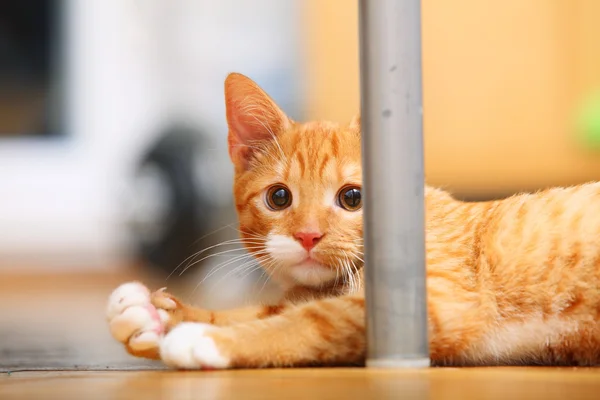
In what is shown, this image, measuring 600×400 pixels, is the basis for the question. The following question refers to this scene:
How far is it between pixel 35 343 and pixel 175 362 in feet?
2.08

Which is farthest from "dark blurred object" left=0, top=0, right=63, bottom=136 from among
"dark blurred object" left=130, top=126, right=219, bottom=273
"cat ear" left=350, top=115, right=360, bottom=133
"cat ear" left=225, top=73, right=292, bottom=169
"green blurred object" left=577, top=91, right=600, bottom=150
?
"cat ear" left=350, top=115, right=360, bottom=133

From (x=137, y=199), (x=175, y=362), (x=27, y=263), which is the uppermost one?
(x=175, y=362)

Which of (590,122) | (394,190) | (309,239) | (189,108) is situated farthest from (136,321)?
(189,108)

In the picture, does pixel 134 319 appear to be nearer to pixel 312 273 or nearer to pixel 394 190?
pixel 312 273

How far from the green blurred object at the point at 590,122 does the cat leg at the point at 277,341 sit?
2457 millimetres

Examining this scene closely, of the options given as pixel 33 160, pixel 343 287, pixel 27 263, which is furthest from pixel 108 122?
pixel 343 287

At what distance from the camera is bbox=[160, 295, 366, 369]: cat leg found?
989 mm

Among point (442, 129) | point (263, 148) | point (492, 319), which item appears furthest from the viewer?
point (442, 129)

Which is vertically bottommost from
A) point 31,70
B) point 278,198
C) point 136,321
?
point 136,321

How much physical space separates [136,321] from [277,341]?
0.24 metres

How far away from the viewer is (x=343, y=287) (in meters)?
1.26

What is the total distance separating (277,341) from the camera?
3.31ft

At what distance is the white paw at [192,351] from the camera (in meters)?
0.98

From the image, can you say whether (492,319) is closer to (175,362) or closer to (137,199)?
(175,362)
